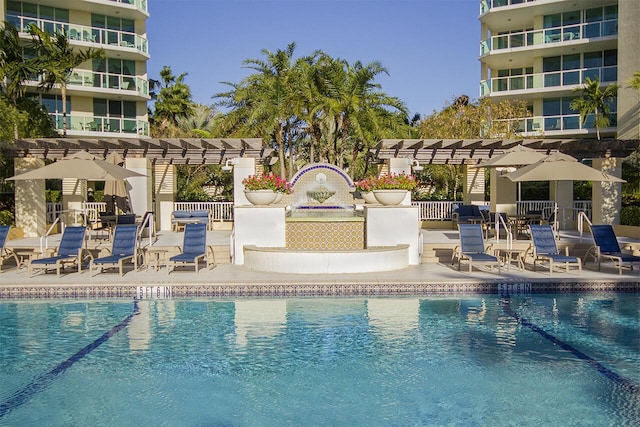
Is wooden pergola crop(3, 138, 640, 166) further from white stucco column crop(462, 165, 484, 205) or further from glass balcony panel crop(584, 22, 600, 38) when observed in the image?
glass balcony panel crop(584, 22, 600, 38)

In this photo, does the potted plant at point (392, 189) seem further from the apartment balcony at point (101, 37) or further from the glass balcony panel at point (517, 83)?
the apartment balcony at point (101, 37)

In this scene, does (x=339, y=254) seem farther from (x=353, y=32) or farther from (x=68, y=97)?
(x=68, y=97)

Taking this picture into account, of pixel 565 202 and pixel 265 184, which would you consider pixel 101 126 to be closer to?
pixel 265 184

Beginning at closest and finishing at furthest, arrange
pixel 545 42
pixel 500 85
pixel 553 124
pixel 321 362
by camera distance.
→ pixel 321 362
pixel 553 124
pixel 545 42
pixel 500 85

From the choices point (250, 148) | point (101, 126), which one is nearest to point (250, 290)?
point (250, 148)

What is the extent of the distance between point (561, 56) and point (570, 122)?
14.0 feet

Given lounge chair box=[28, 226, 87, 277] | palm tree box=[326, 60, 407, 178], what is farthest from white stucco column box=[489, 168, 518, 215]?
lounge chair box=[28, 226, 87, 277]

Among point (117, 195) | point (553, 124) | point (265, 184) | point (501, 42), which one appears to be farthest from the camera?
point (501, 42)

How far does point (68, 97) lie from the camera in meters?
33.1

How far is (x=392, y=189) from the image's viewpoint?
537 inches

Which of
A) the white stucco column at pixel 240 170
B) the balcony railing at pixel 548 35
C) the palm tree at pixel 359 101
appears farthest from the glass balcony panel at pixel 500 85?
the white stucco column at pixel 240 170

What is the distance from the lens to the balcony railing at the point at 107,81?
106 feet

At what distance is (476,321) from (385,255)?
3550 millimetres

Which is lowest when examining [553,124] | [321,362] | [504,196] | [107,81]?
[321,362]
